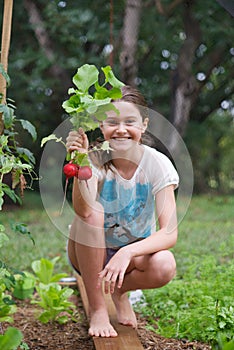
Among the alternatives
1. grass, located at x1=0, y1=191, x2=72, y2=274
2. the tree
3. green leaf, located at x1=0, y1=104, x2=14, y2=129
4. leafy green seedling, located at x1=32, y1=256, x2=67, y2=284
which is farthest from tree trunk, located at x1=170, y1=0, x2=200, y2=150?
green leaf, located at x1=0, y1=104, x2=14, y2=129

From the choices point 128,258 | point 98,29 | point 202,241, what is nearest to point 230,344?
point 128,258

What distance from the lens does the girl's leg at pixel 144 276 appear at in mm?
2072

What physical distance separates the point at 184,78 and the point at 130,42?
49.4 inches

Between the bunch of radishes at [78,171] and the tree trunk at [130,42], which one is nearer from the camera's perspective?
the bunch of radishes at [78,171]

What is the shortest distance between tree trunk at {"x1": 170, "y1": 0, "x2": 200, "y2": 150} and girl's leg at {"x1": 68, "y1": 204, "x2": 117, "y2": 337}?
5.76 metres

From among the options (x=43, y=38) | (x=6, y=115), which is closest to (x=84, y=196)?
(x=6, y=115)

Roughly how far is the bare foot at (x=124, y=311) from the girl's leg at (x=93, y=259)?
111 mm

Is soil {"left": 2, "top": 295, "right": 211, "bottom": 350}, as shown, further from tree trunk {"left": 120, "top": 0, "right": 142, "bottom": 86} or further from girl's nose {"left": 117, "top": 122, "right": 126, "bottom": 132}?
tree trunk {"left": 120, "top": 0, "right": 142, "bottom": 86}

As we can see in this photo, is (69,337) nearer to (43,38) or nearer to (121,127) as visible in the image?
(121,127)

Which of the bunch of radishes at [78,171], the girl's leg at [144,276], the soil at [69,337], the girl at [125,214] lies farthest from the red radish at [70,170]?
the soil at [69,337]

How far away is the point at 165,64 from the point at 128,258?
7.16 meters

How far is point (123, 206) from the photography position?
2219 millimetres

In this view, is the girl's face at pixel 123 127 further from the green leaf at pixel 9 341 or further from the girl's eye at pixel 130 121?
the green leaf at pixel 9 341

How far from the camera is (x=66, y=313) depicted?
277 centimetres
